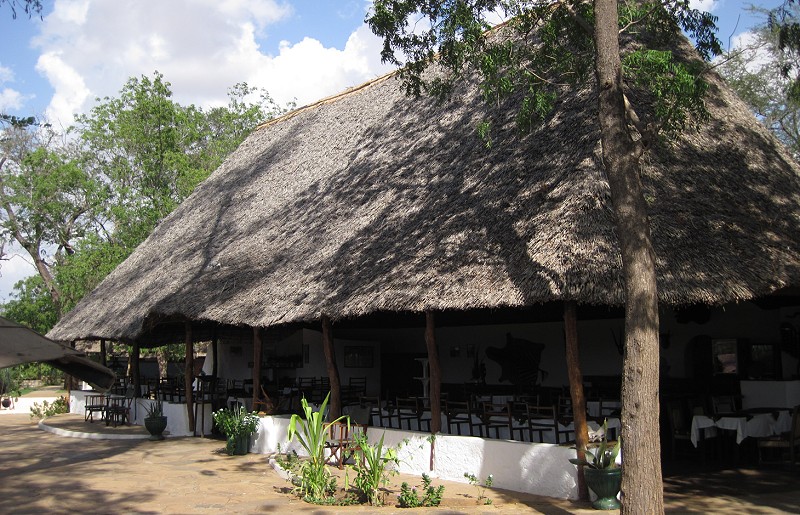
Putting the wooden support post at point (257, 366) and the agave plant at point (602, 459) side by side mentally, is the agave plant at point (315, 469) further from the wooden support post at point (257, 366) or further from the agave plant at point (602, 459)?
the wooden support post at point (257, 366)

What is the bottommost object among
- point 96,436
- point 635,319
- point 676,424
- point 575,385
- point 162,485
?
point 162,485

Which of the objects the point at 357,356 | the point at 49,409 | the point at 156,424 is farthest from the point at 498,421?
the point at 49,409

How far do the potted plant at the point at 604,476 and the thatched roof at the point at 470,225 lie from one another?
1.65 metres

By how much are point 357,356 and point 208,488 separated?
8.39m

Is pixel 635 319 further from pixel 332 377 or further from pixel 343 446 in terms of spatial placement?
pixel 332 377

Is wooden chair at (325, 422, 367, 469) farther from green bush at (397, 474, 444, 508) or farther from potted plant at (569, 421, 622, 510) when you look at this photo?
potted plant at (569, 421, 622, 510)

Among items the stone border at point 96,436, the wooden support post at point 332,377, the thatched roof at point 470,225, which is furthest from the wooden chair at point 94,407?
the wooden support post at point 332,377

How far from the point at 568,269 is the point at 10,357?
534cm

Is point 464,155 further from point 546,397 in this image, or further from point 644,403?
point 644,403

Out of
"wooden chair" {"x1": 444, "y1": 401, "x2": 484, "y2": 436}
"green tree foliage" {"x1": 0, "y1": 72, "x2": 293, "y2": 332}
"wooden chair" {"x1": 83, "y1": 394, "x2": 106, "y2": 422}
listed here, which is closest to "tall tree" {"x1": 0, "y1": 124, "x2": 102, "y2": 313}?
"green tree foliage" {"x1": 0, "y1": 72, "x2": 293, "y2": 332}

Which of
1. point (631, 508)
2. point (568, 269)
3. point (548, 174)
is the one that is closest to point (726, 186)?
point (548, 174)

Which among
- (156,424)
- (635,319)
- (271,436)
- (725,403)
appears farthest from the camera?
(156,424)

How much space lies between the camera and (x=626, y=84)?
32.9ft

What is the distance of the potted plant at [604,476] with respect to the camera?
7.46 meters
